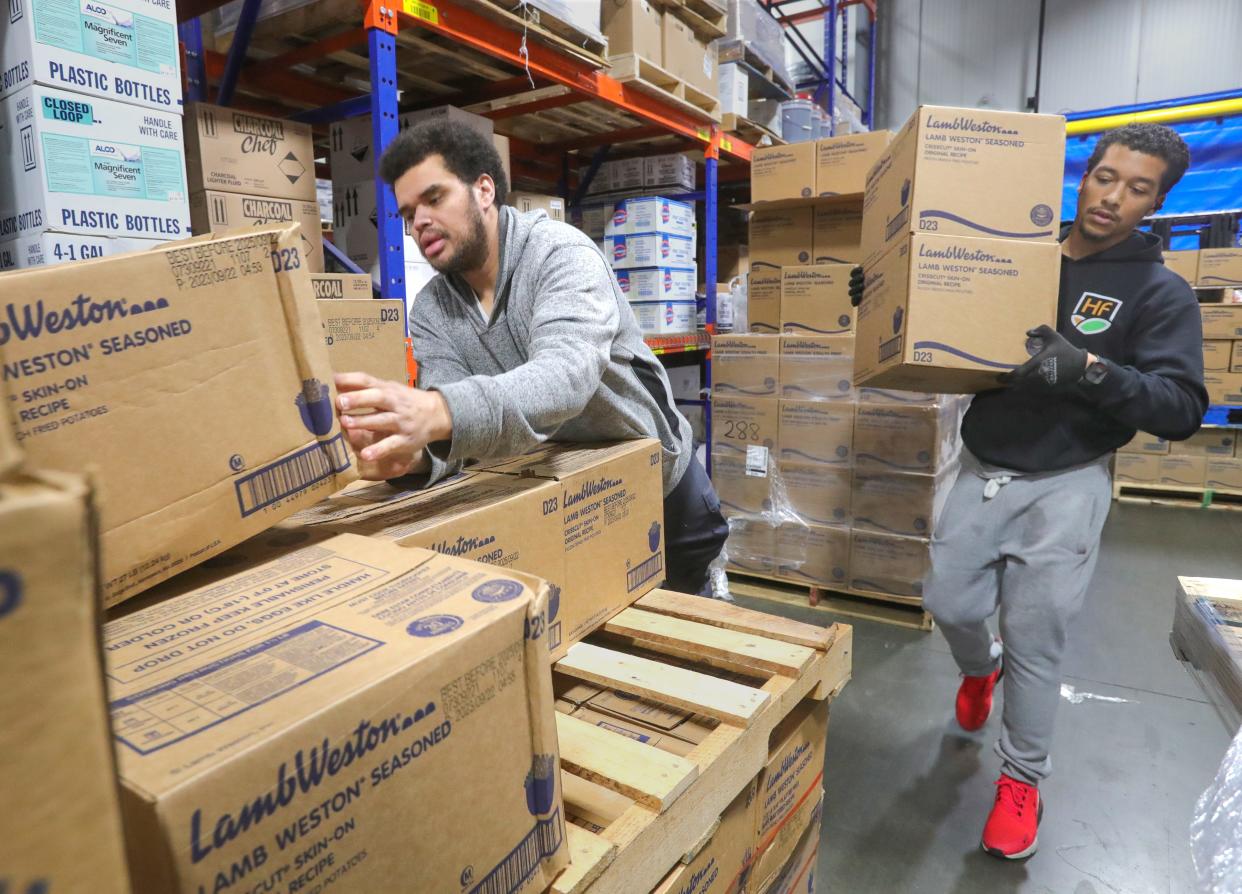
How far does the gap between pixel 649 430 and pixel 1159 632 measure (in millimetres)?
3054

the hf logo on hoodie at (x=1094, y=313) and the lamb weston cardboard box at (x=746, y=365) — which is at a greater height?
the hf logo on hoodie at (x=1094, y=313)

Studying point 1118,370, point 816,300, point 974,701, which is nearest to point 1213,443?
point 816,300

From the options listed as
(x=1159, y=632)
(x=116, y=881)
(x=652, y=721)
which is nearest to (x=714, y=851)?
(x=652, y=721)

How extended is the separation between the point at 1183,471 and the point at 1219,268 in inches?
65.4

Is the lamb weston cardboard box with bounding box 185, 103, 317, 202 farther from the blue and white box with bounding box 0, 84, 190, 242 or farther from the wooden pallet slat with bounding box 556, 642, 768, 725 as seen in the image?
the wooden pallet slat with bounding box 556, 642, 768, 725

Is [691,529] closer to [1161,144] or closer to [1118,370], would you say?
[1118,370]

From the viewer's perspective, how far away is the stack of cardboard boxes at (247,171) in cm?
222

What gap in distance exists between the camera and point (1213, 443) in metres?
5.60

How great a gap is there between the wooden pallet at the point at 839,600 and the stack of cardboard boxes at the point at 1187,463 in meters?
3.38

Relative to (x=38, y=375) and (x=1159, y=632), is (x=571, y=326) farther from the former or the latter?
(x=1159, y=632)

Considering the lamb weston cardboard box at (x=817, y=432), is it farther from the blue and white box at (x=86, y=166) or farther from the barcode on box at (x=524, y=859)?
the barcode on box at (x=524, y=859)

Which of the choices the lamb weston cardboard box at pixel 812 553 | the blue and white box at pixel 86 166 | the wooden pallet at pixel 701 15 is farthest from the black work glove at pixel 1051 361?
the wooden pallet at pixel 701 15

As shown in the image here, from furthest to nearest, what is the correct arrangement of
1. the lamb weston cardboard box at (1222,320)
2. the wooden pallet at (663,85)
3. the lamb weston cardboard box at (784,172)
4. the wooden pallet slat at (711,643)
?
the lamb weston cardboard box at (1222,320) → the lamb weston cardboard box at (784,172) → the wooden pallet at (663,85) → the wooden pallet slat at (711,643)

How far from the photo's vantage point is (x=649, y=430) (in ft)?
5.49
